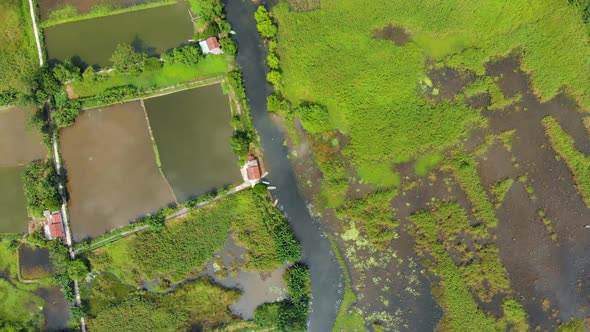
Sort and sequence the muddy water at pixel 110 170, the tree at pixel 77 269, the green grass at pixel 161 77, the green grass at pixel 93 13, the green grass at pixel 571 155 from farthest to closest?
1. the green grass at pixel 93 13
2. the green grass at pixel 161 77
3. the muddy water at pixel 110 170
4. the green grass at pixel 571 155
5. the tree at pixel 77 269

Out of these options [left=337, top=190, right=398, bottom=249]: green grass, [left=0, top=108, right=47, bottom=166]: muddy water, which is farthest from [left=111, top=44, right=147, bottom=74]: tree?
[left=337, top=190, right=398, bottom=249]: green grass

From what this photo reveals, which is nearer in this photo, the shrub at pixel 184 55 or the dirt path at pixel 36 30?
the shrub at pixel 184 55

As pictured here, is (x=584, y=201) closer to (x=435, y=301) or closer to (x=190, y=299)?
(x=435, y=301)

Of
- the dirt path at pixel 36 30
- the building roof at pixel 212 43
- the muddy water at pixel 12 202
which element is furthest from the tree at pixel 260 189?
the dirt path at pixel 36 30

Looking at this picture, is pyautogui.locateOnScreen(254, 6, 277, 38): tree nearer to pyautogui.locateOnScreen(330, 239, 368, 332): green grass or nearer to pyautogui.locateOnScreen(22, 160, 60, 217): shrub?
pyautogui.locateOnScreen(330, 239, 368, 332): green grass

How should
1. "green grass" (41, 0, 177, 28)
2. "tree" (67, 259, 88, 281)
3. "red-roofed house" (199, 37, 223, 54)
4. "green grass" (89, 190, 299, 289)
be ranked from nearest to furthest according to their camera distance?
"tree" (67, 259, 88, 281) < "red-roofed house" (199, 37, 223, 54) < "green grass" (89, 190, 299, 289) < "green grass" (41, 0, 177, 28)

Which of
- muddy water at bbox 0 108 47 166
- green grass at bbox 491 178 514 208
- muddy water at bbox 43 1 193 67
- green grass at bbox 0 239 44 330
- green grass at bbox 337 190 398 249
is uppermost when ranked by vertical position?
muddy water at bbox 43 1 193 67

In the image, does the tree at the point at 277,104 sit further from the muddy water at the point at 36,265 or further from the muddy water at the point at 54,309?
the muddy water at the point at 54,309
